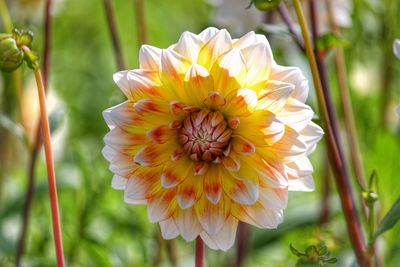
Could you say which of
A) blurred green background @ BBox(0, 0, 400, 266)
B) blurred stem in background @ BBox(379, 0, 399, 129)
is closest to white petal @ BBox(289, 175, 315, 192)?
blurred green background @ BBox(0, 0, 400, 266)

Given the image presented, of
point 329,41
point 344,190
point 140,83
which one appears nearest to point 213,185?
point 140,83

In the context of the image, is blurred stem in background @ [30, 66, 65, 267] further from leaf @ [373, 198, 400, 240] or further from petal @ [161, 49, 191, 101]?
leaf @ [373, 198, 400, 240]

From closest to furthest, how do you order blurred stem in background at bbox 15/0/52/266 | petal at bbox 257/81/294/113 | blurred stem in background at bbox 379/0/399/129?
petal at bbox 257/81/294/113, blurred stem in background at bbox 15/0/52/266, blurred stem in background at bbox 379/0/399/129

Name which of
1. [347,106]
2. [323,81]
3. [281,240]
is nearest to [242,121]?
[323,81]

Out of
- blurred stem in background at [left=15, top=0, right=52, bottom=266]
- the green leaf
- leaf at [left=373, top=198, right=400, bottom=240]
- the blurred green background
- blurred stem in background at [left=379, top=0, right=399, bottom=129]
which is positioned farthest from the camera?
blurred stem in background at [left=379, top=0, right=399, bottom=129]

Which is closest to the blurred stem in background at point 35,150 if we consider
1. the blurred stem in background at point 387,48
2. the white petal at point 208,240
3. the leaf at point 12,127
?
the leaf at point 12,127

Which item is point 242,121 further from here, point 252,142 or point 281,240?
point 281,240

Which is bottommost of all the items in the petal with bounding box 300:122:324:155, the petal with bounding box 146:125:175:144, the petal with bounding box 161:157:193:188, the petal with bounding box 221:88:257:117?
the petal with bounding box 161:157:193:188
